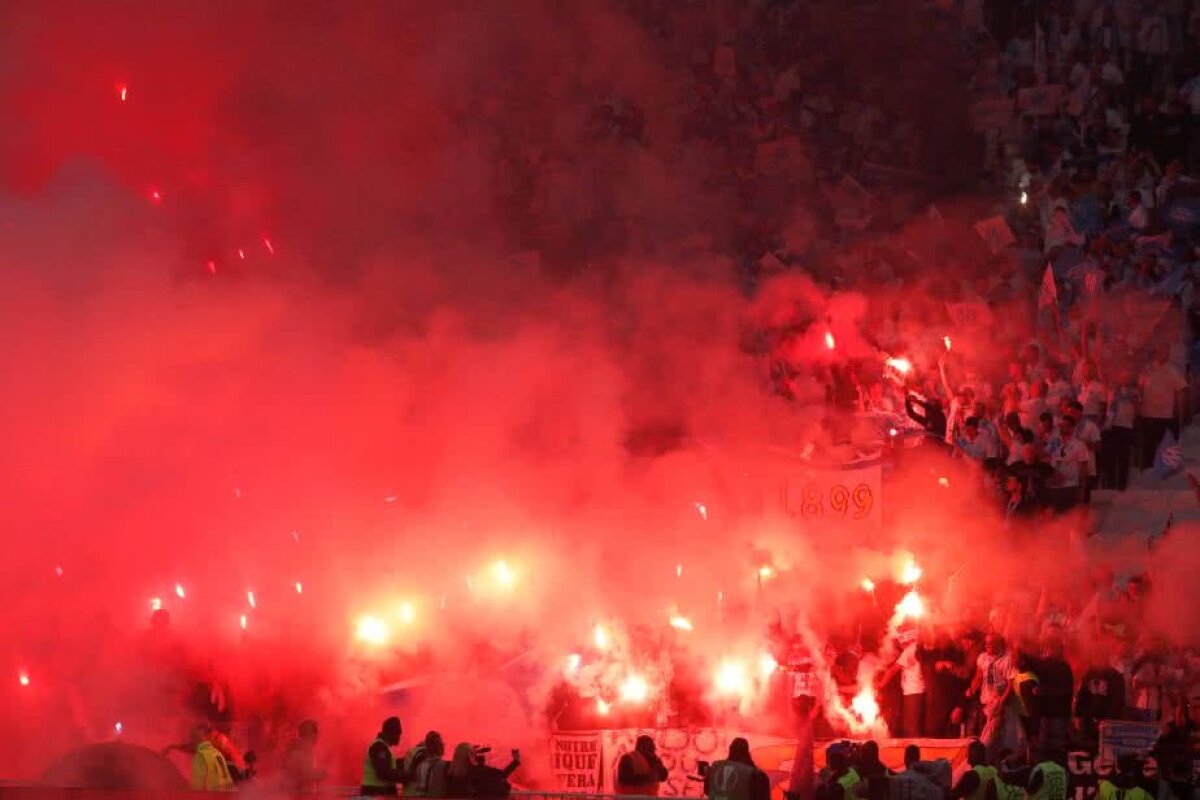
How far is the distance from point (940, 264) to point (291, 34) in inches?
191

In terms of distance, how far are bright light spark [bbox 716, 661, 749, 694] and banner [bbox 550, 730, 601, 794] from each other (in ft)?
2.67

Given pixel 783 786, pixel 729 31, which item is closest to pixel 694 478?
pixel 783 786

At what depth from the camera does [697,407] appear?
12.4m

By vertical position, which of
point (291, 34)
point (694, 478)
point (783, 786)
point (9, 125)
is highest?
point (291, 34)

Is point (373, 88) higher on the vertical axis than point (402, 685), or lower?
higher

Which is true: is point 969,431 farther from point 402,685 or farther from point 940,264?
point 402,685

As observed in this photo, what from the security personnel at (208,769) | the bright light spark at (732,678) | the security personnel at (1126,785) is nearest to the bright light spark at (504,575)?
the bright light spark at (732,678)

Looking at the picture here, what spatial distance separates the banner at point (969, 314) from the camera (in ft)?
37.9

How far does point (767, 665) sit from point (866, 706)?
0.72m

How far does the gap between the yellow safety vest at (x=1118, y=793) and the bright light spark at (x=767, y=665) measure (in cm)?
290

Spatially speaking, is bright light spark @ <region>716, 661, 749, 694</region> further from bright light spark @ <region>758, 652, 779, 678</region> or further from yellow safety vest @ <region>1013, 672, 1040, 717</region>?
yellow safety vest @ <region>1013, 672, 1040, 717</region>

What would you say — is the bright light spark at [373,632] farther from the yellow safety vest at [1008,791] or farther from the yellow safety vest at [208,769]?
the yellow safety vest at [1008,791]

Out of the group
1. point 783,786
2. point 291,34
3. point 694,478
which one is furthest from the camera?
point 291,34

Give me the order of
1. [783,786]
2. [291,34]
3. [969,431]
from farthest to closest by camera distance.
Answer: [291,34]
[969,431]
[783,786]
